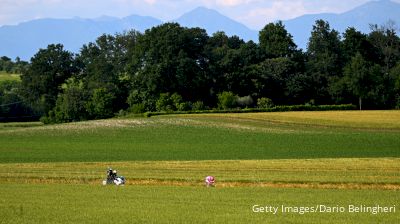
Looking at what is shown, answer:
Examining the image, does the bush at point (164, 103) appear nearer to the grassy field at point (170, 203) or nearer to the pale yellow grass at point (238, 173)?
the pale yellow grass at point (238, 173)

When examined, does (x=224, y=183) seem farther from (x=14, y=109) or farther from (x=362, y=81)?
(x=14, y=109)

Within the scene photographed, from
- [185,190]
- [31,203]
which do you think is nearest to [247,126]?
[185,190]

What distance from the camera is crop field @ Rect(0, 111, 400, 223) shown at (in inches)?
918

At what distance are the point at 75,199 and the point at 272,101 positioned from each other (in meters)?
91.6

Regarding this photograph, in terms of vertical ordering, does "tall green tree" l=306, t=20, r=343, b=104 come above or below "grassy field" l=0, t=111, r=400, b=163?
above

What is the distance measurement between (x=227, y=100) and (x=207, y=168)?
209 ft

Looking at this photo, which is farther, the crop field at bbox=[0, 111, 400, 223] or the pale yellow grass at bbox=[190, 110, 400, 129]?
the pale yellow grass at bbox=[190, 110, 400, 129]

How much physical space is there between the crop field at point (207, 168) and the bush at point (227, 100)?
15501 mm

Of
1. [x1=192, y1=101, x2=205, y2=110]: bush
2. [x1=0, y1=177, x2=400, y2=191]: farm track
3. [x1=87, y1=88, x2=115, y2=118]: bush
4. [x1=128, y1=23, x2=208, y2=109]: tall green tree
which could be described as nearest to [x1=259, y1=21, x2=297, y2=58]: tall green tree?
[x1=128, y1=23, x2=208, y2=109]: tall green tree

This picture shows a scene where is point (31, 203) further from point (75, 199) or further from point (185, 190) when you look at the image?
point (185, 190)

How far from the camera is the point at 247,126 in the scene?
274ft

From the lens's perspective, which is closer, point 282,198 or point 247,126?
point 282,198

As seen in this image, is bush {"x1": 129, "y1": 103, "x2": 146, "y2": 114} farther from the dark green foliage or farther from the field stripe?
the field stripe

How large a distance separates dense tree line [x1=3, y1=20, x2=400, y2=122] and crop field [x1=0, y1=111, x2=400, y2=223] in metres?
21.0
